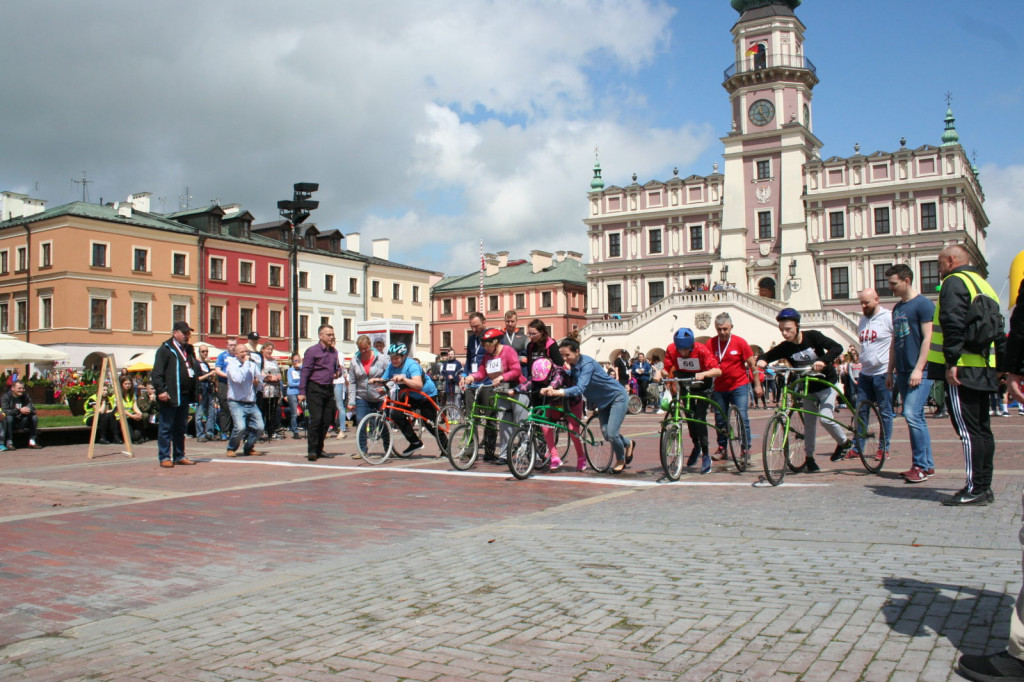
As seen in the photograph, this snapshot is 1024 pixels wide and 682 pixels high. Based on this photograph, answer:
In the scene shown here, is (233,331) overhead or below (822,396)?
overhead

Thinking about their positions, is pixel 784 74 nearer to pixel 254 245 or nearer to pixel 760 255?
pixel 760 255

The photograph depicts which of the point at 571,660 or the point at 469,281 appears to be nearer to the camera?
the point at 571,660

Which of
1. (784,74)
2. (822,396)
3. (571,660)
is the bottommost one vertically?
(571,660)

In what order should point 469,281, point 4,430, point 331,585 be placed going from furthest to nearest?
1. point 469,281
2. point 4,430
3. point 331,585

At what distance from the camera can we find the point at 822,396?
998cm

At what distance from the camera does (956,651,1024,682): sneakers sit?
3184 millimetres

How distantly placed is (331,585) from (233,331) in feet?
185

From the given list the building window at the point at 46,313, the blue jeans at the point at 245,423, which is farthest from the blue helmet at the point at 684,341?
the building window at the point at 46,313

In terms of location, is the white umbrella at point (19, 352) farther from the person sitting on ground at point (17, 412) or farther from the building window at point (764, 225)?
the building window at point (764, 225)

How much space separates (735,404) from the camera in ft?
34.2

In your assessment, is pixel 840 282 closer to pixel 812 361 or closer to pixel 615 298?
pixel 615 298

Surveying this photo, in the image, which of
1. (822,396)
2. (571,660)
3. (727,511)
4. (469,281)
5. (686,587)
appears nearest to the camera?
(571,660)

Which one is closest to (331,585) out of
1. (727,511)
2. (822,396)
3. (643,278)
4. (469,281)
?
(727,511)

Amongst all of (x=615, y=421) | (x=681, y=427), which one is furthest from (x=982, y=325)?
(x=615, y=421)
